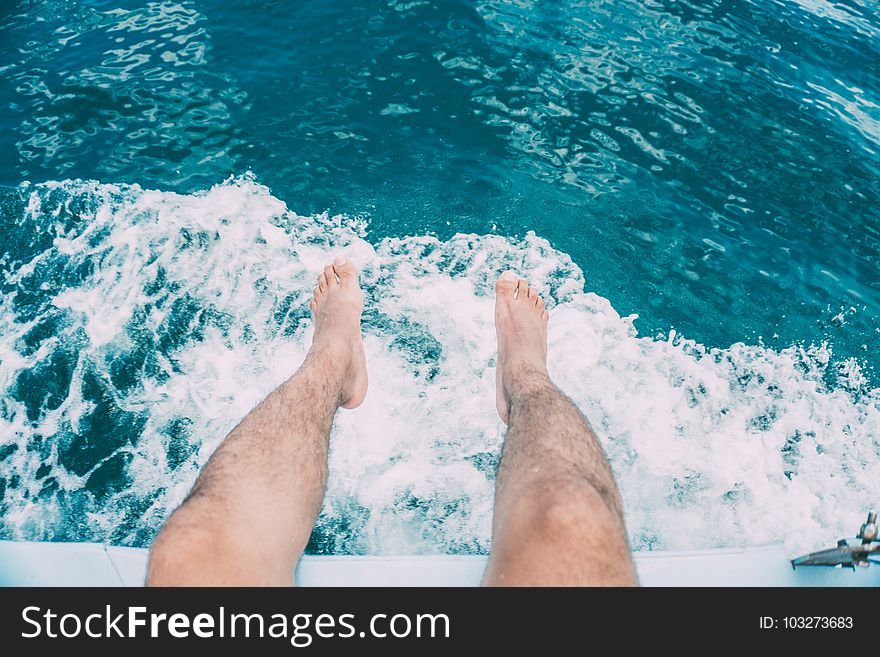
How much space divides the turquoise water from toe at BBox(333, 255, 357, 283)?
0.64 feet

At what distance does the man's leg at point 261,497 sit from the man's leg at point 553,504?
58 cm

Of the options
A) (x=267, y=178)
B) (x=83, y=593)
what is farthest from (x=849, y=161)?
(x=83, y=593)

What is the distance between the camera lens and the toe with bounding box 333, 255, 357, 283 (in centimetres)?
306

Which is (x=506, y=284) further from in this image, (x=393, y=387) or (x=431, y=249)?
(x=393, y=387)

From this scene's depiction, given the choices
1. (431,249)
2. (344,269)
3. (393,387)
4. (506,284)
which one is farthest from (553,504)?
(431,249)

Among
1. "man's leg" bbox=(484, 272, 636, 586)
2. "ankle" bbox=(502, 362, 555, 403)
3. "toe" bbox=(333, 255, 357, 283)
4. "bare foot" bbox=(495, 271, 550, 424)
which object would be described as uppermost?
"man's leg" bbox=(484, 272, 636, 586)

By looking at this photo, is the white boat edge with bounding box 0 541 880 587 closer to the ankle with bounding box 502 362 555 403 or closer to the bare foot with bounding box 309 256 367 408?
the ankle with bounding box 502 362 555 403

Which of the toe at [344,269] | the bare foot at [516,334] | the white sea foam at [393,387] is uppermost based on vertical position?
the bare foot at [516,334]

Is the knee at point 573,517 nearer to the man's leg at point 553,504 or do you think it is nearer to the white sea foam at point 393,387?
the man's leg at point 553,504

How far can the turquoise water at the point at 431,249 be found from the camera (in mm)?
2521

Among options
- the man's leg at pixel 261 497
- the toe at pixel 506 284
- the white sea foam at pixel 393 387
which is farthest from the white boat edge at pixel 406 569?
the toe at pixel 506 284

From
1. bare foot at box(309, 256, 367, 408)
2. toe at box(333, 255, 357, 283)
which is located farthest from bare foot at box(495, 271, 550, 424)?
toe at box(333, 255, 357, 283)

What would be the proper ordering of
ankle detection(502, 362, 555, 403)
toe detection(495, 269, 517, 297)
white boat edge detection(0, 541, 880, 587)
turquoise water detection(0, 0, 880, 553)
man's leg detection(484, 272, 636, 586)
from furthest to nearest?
toe detection(495, 269, 517, 297) → turquoise water detection(0, 0, 880, 553) → ankle detection(502, 362, 555, 403) → white boat edge detection(0, 541, 880, 587) → man's leg detection(484, 272, 636, 586)

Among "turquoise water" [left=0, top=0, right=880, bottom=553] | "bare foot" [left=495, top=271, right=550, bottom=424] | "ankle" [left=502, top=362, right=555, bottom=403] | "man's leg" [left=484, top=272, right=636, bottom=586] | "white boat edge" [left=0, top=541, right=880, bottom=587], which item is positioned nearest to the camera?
"man's leg" [left=484, top=272, right=636, bottom=586]
